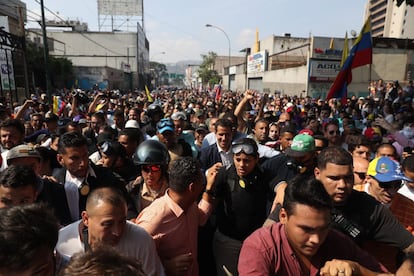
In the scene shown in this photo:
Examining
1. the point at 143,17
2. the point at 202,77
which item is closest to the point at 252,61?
the point at 202,77

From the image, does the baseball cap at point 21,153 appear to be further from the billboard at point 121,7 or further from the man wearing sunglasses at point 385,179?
the billboard at point 121,7

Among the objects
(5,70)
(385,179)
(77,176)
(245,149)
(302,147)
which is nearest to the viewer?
(385,179)

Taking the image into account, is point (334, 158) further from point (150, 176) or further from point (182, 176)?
point (150, 176)

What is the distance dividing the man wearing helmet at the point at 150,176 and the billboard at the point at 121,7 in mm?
66359

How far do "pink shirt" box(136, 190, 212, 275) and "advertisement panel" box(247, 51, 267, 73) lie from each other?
2984cm

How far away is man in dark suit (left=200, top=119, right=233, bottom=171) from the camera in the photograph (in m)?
4.11

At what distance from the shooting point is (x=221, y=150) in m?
4.17

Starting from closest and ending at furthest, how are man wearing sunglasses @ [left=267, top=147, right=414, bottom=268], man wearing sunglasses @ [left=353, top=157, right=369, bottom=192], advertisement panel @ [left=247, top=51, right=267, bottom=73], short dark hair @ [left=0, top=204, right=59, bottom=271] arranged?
short dark hair @ [left=0, top=204, right=59, bottom=271] < man wearing sunglasses @ [left=267, top=147, right=414, bottom=268] < man wearing sunglasses @ [left=353, top=157, right=369, bottom=192] < advertisement panel @ [left=247, top=51, right=267, bottom=73]

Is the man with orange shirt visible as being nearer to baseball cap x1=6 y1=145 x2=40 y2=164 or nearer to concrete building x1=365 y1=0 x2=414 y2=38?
baseball cap x1=6 y1=145 x2=40 y2=164

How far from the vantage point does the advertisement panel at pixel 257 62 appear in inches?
1202

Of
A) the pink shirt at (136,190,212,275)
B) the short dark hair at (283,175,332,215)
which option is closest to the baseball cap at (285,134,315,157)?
the pink shirt at (136,190,212,275)

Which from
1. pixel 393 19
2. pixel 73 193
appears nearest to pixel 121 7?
pixel 73 193

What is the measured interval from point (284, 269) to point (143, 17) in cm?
6861

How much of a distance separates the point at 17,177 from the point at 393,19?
110500 mm
